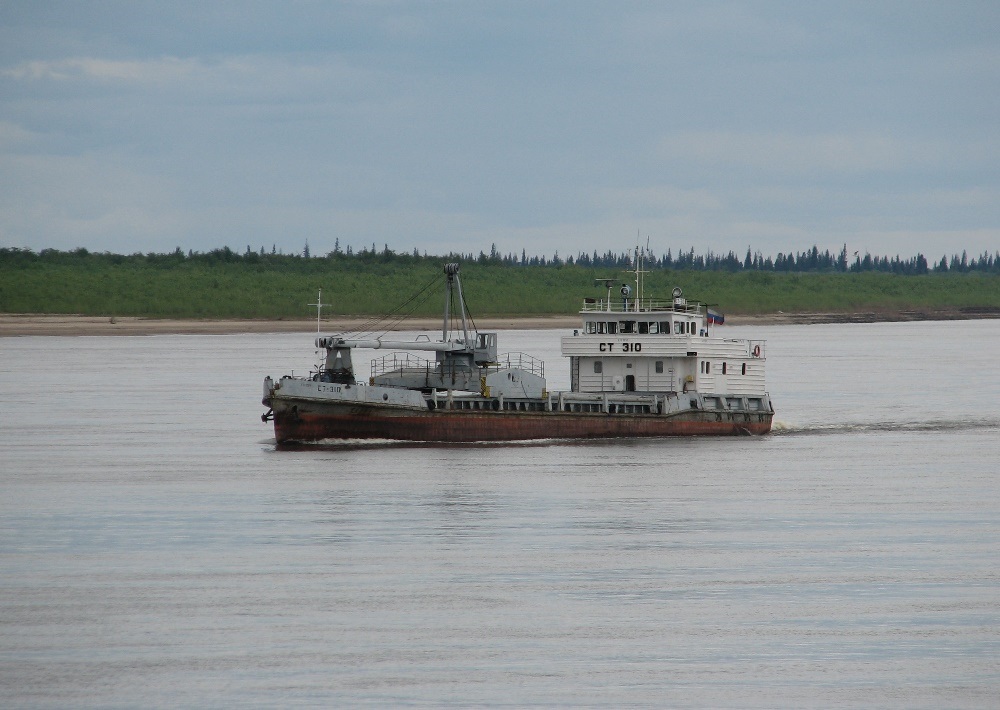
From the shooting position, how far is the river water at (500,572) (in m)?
26.4

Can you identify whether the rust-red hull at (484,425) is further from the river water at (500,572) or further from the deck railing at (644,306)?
the deck railing at (644,306)

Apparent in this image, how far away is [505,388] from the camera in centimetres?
6594

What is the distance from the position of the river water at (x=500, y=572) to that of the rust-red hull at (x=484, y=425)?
4.01 ft

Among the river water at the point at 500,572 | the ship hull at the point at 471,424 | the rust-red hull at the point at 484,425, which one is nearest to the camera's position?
the river water at the point at 500,572

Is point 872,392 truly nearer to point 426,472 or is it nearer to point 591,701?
point 426,472

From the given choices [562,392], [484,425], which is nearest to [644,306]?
[562,392]

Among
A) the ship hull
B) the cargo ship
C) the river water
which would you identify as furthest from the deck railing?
A: the river water

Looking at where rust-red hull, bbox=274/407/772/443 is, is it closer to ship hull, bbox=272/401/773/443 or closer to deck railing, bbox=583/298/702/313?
ship hull, bbox=272/401/773/443

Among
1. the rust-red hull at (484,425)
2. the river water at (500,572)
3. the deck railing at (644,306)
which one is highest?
the deck railing at (644,306)

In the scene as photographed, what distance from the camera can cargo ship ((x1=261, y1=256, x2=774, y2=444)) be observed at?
62.5 meters

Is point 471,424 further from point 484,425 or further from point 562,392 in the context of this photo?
point 562,392

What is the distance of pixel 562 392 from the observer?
216 feet

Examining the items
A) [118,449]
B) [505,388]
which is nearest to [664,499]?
[505,388]

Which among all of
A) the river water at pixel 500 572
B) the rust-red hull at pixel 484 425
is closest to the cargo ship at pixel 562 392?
the rust-red hull at pixel 484 425
